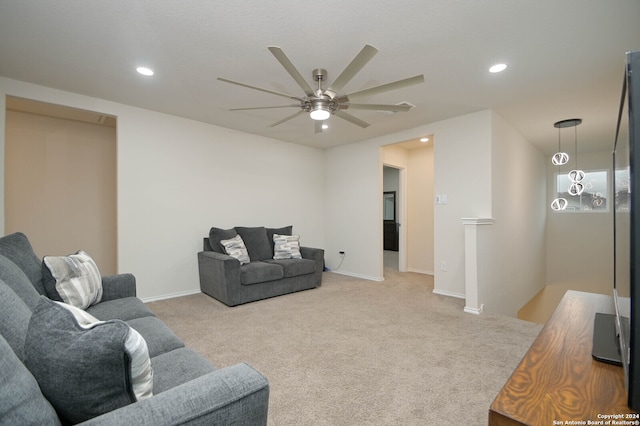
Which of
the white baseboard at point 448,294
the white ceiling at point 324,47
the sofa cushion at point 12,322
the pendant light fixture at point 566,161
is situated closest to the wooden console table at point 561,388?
the sofa cushion at point 12,322

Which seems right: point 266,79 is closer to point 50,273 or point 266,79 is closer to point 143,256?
point 50,273

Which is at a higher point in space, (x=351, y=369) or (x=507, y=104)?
(x=507, y=104)

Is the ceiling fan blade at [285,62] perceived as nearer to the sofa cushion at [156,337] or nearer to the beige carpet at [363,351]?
the sofa cushion at [156,337]

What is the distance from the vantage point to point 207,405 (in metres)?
0.75

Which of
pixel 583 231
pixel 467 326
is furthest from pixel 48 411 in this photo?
pixel 583 231

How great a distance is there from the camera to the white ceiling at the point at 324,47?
1926 millimetres

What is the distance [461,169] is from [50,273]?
4.42 metres

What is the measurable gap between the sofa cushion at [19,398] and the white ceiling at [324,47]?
2.11m

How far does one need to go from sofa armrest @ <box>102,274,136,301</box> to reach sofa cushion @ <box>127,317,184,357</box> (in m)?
0.65

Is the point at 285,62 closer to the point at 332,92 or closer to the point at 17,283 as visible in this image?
the point at 332,92

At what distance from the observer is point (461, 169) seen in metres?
3.99

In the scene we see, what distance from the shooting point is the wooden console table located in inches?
27.5

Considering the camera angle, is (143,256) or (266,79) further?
(143,256)

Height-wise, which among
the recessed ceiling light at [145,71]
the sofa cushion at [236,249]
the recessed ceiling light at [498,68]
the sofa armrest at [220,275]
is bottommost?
the sofa armrest at [220,275]
